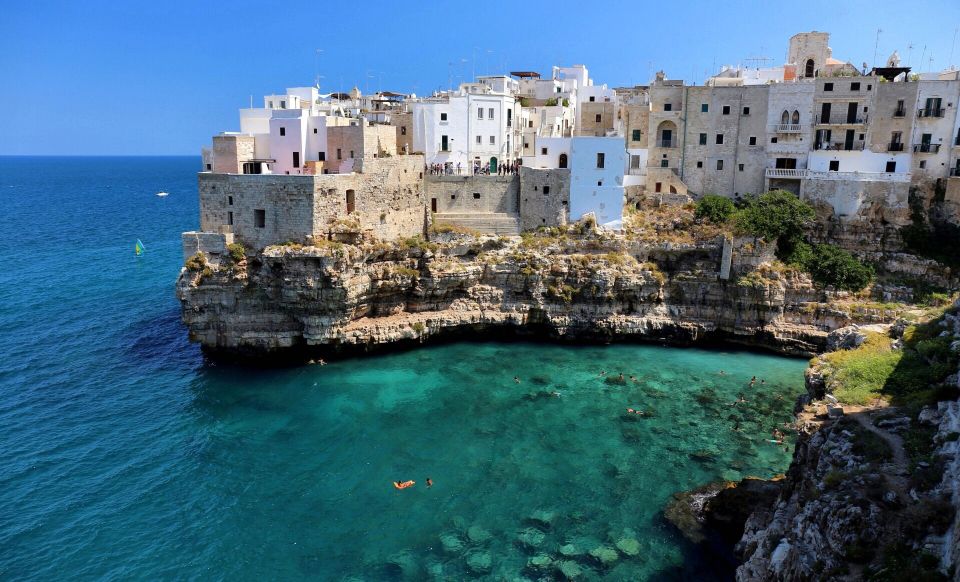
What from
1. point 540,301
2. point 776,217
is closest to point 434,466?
point 540,301

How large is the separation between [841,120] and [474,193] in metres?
22.0

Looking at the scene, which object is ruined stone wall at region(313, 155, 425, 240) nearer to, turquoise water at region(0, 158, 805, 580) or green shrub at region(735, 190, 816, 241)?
turquoise water at region(0, 158, 805, 580)

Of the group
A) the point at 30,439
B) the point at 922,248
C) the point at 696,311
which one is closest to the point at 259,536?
the point at 30,439

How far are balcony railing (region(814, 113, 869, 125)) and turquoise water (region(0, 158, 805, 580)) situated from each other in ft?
49.9

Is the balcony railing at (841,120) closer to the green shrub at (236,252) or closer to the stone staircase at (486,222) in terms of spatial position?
the stone staircase at (486,222)

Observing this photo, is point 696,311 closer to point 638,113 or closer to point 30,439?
point 638,113

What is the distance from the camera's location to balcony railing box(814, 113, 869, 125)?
38375 millimetres

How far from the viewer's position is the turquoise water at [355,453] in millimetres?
19469

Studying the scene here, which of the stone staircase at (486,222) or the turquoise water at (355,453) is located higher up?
the stone staircase at (486,222)

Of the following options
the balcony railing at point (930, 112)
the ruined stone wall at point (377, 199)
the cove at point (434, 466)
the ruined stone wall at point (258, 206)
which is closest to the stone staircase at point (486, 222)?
the ruined stone wall at point (377, 199)

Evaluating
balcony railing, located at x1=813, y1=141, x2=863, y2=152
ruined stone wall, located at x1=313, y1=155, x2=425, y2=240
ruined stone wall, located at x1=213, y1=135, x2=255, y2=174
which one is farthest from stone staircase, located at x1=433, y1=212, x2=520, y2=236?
balcony railing, located at x1=813, y1=141, x2=863, y2=152

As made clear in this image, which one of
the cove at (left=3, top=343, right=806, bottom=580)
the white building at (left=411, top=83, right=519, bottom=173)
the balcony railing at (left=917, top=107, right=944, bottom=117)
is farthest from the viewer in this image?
the white building at (left=411, top=83, right=519, bottom=173)

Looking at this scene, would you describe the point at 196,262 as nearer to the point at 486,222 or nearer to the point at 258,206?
the point at 258,206

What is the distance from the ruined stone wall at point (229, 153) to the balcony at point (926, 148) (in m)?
37.7
